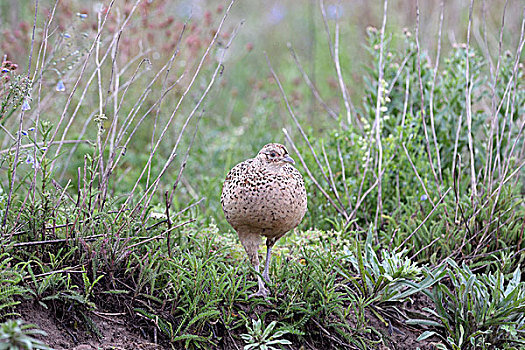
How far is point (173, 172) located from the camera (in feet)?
17.1

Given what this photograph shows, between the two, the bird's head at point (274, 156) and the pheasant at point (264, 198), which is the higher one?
the bird's head at point (274, 156)

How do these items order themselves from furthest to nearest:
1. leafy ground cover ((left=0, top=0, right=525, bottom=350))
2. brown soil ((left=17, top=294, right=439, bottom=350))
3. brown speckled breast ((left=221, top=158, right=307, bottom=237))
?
brown speckled breast ((left=221, top=158, right=307, bottom=237)), leafy ground cover ((left=0, top=0, right=525, bottom=350)), brown soil ((left=17, top=294, right=439, bottom=350))

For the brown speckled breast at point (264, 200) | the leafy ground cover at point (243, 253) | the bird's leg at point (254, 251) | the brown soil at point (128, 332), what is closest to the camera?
the brown soil at point (128, 332)

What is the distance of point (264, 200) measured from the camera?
108 inches

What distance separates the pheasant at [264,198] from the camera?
109 inches

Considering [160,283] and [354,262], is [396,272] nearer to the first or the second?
[354,262]

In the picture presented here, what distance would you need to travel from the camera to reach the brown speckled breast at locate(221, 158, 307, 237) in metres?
2.76

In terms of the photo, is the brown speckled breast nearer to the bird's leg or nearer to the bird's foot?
the bird's leg

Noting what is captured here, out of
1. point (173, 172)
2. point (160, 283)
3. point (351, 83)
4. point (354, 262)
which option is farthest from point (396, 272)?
point (351, 83)

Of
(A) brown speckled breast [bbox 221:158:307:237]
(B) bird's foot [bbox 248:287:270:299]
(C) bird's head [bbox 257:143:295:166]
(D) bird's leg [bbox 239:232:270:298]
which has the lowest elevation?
(B) bird's foot [bbox 248:287:270:299]

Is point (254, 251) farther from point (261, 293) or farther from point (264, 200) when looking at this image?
point (264, 200)

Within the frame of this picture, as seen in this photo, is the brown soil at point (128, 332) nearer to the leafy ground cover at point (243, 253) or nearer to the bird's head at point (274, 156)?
the leafy ground cover at point (243, 253)

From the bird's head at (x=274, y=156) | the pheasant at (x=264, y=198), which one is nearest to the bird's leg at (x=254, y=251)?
the pheasant at (x=264, y=198)

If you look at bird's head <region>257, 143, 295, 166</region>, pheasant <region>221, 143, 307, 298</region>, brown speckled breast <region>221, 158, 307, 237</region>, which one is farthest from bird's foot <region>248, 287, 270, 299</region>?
bird's head <region>257, 143, 295, 166</region>
